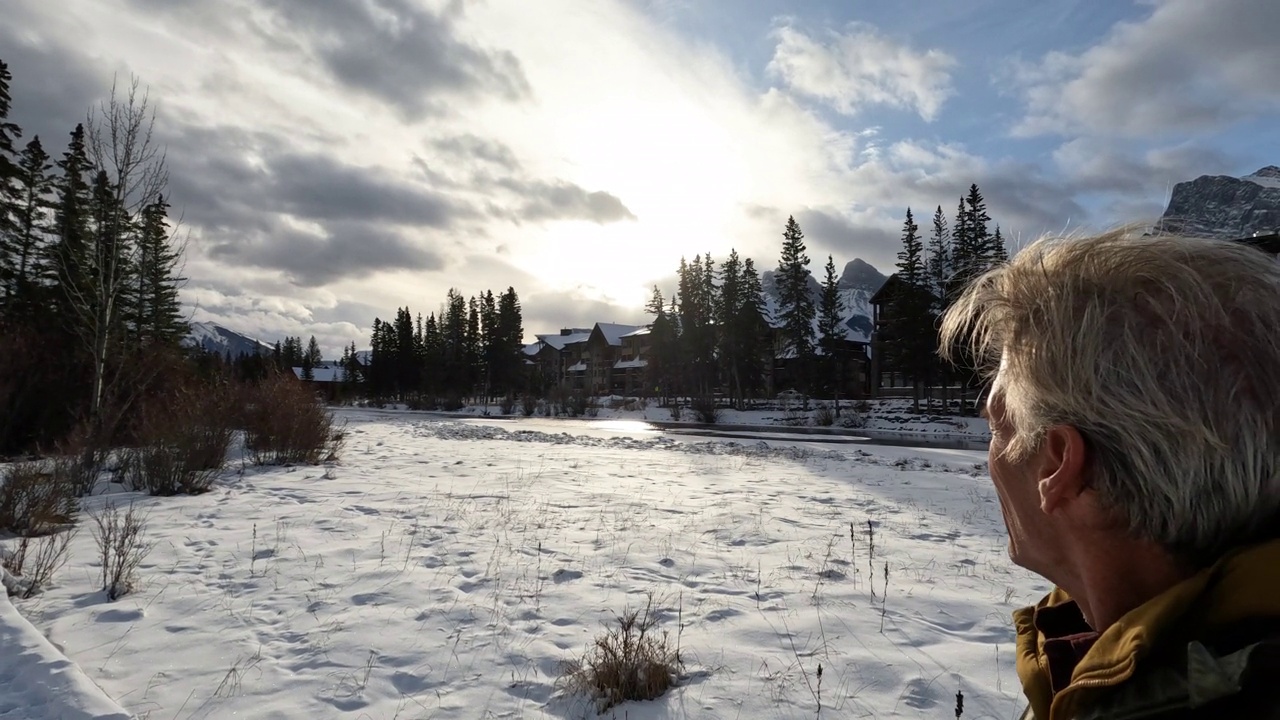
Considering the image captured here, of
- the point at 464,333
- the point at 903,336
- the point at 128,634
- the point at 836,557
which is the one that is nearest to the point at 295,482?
the point at 128,634

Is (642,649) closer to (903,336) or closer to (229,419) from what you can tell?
(229,419)

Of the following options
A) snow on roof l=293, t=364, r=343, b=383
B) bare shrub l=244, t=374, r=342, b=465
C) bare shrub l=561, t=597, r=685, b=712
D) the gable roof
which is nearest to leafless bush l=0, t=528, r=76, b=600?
bare shrub l=561, t=597, r=685, b=712

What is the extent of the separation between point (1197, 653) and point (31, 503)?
32.6 ft

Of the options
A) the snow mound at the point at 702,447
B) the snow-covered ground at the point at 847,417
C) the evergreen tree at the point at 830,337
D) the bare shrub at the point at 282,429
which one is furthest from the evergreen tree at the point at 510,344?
the bare shrub at the point at 282,429

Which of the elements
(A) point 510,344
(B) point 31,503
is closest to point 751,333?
(A) point 510,344

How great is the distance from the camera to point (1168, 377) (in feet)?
3.25

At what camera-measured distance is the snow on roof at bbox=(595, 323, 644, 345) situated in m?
90.2

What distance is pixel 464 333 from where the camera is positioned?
7931 centimetres

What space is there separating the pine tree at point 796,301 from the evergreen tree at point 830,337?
1.18 meters

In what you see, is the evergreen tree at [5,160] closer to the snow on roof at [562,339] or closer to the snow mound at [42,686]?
the snow mound at [42,686]

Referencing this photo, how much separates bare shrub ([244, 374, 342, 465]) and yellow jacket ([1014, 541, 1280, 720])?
587 inches

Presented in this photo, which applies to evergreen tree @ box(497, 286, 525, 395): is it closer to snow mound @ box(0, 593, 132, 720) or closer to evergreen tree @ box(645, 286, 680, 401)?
evergreen tree @ box(645, 286, 680, 401)

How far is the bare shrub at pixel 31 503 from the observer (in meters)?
7.07

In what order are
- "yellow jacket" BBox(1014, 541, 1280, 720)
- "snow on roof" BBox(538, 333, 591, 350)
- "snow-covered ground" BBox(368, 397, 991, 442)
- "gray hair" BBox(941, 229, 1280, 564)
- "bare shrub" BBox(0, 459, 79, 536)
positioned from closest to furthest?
"yellow jacket" BBox(1014, 541, 1280, 720)
"gray hair" BBox(941, 229, 1280, 564)
"bare shrub" BBox(0, 459, 79, 536)
"snow-covered ground" BBox(368, 397, 991, 442)
"snow on roof" BBox(538, 333, 591, 350)
